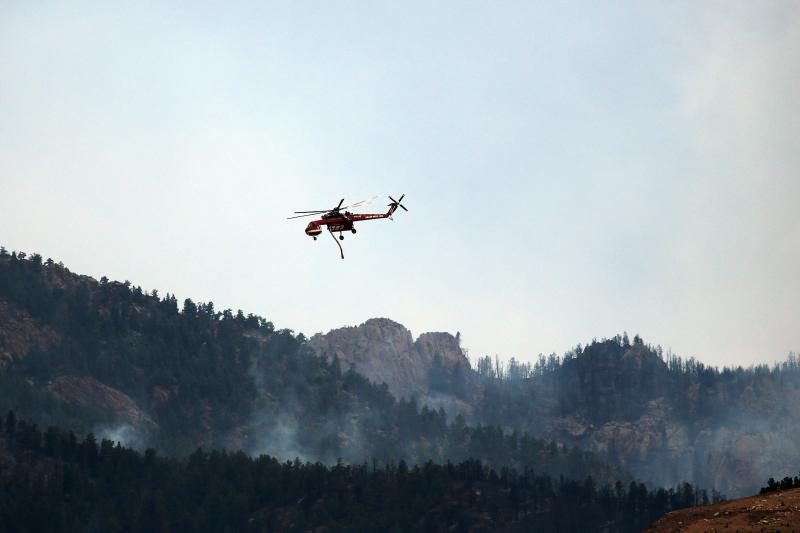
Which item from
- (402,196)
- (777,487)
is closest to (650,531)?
(777,487)

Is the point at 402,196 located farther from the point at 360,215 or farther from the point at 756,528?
the point at 756,528

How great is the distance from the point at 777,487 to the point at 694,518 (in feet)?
57.1

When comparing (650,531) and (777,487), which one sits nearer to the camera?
(650,531)

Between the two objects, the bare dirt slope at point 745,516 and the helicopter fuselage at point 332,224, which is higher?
the helicopter fuselage at point 332,224

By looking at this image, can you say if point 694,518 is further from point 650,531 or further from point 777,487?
point 777,487

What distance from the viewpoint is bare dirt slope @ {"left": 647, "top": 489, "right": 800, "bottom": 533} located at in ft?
531

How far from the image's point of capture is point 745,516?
165 metres

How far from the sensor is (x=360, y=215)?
183m

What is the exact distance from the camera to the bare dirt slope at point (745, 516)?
162000 millimetres

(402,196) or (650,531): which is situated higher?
(402,196)

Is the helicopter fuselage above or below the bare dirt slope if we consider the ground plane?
above

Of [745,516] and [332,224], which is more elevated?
[332,224]

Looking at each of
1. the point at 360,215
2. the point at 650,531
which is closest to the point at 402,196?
the point at 360,215

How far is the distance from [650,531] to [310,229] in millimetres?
50531
